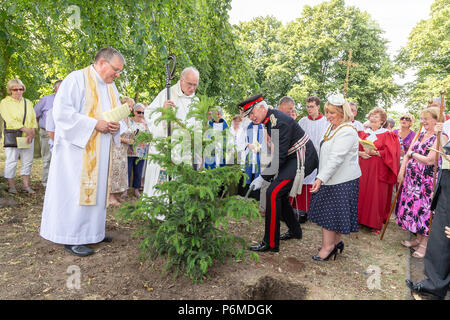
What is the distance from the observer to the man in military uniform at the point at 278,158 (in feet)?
12.4

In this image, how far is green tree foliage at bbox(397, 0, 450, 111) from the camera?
58.9ft

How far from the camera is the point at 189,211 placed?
8.63 feet

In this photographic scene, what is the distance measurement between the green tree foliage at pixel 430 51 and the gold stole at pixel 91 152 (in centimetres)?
1824

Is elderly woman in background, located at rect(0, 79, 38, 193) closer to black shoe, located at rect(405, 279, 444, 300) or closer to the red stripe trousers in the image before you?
the red stripe trousers

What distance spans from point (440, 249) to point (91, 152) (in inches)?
156

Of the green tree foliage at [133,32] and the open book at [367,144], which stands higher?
the green tree foliage at [133,32]

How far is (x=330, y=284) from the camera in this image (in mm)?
3238

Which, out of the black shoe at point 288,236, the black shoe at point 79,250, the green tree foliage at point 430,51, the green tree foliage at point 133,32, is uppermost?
the green tree foliage at point 430,51

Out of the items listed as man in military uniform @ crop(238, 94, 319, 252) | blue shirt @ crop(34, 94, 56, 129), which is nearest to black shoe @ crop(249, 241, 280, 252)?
man in military uniform @ crop(238, 94, 319, 252)

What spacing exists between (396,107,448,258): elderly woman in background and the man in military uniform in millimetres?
1638

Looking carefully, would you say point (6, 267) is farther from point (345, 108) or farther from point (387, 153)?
point (387, 153)

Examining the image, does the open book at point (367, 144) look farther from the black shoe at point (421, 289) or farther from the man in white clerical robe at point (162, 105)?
the man in white clerical robe at point (162, 105)

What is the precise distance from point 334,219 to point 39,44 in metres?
9.05

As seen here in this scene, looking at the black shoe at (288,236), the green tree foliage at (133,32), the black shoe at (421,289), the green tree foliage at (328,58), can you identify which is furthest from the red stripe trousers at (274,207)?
the green tree foliage at (328,58)
